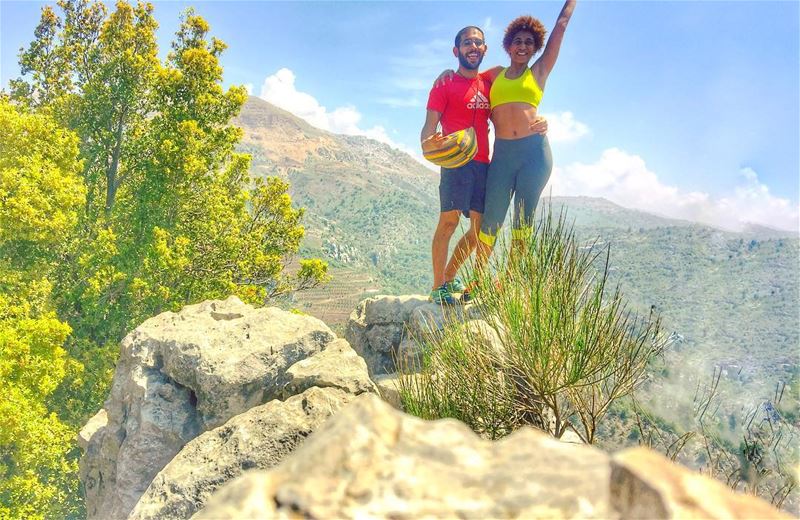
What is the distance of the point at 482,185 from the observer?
586cm

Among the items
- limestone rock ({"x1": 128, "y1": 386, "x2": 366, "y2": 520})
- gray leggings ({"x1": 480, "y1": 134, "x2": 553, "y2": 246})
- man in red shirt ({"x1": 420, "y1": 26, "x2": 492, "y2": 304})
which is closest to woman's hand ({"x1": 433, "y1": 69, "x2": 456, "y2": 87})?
man in red shirt ({"x1": 420, "y1": 26, "x2": 492, "y2": 304})

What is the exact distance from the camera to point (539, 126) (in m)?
5.52

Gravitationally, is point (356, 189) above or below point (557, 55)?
above

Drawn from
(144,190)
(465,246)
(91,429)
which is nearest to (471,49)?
(465,246)

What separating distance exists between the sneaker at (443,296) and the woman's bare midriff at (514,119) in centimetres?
179

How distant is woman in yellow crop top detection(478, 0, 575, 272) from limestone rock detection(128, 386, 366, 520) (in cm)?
246

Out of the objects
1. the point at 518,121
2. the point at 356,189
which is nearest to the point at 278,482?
the point at 518,121

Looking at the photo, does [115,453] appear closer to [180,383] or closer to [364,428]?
[180,383]

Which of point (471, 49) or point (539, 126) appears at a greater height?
point (471, 49)

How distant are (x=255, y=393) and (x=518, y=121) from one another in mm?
3725

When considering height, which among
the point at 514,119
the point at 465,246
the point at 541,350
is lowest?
the point at 541,350

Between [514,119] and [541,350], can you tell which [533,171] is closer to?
[514,119]

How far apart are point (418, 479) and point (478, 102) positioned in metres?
5.01

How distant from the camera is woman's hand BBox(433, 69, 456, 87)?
18.5 feet
